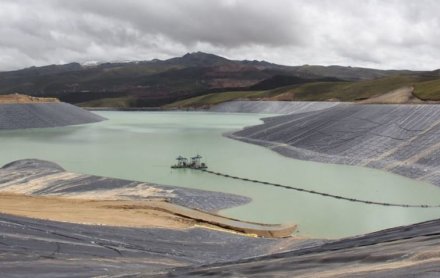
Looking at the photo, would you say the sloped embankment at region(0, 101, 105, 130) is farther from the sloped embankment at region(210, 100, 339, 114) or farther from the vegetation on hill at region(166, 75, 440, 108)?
the vegetation on hill at region(166, 75, 440, 108)

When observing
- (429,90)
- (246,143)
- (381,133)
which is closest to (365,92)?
(429,90)

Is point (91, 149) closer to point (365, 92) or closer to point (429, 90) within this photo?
point (429, 90)

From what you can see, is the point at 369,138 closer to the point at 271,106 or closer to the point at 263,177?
the point at 263,177

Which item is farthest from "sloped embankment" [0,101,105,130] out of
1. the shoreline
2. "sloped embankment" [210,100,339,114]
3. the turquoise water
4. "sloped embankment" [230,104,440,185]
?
the shoreline

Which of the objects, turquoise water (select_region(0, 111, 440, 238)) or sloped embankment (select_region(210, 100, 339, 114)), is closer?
turquoise water (select_region(0, 111, 440, 238))

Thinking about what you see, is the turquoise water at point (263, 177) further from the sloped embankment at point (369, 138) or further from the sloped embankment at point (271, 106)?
the sloped embankment at point (271, 106)
